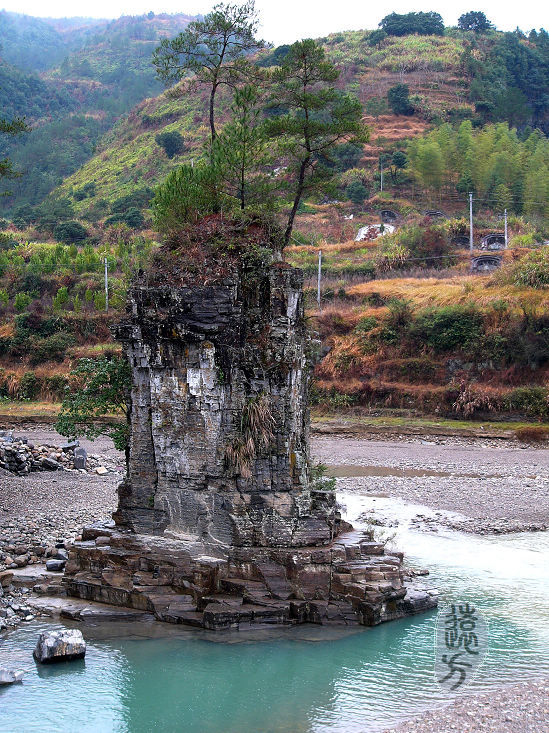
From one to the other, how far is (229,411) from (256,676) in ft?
18.7

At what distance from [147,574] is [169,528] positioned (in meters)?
1.14

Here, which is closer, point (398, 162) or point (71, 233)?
point (71, 233)

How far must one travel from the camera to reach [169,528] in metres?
18.6

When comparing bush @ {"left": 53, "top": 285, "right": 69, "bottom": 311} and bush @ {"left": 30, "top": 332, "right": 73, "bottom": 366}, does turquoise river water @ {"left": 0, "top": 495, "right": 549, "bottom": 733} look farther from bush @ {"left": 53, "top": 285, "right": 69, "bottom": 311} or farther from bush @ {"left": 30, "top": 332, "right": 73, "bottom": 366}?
bush @ {"left": 53, "top": 285, "right": 69, "bottom": 311}

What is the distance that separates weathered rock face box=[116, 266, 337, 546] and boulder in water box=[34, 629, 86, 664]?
3.55 meters

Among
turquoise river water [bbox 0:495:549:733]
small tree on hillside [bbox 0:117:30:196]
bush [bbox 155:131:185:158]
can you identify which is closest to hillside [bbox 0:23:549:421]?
bush [bbox 155:131:185:158]

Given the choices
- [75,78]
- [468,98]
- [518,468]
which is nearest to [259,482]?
[518,468]

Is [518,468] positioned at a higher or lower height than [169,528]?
lower

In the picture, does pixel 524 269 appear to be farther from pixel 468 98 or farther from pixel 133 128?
pixel 133 128

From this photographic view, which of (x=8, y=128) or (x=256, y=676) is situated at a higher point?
(x=8, y=128)

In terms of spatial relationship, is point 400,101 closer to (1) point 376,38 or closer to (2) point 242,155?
(1) point 376,38

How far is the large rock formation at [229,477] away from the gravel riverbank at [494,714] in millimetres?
3592

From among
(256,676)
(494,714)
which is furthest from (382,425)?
(494,714)

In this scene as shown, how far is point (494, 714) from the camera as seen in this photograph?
13.5m
